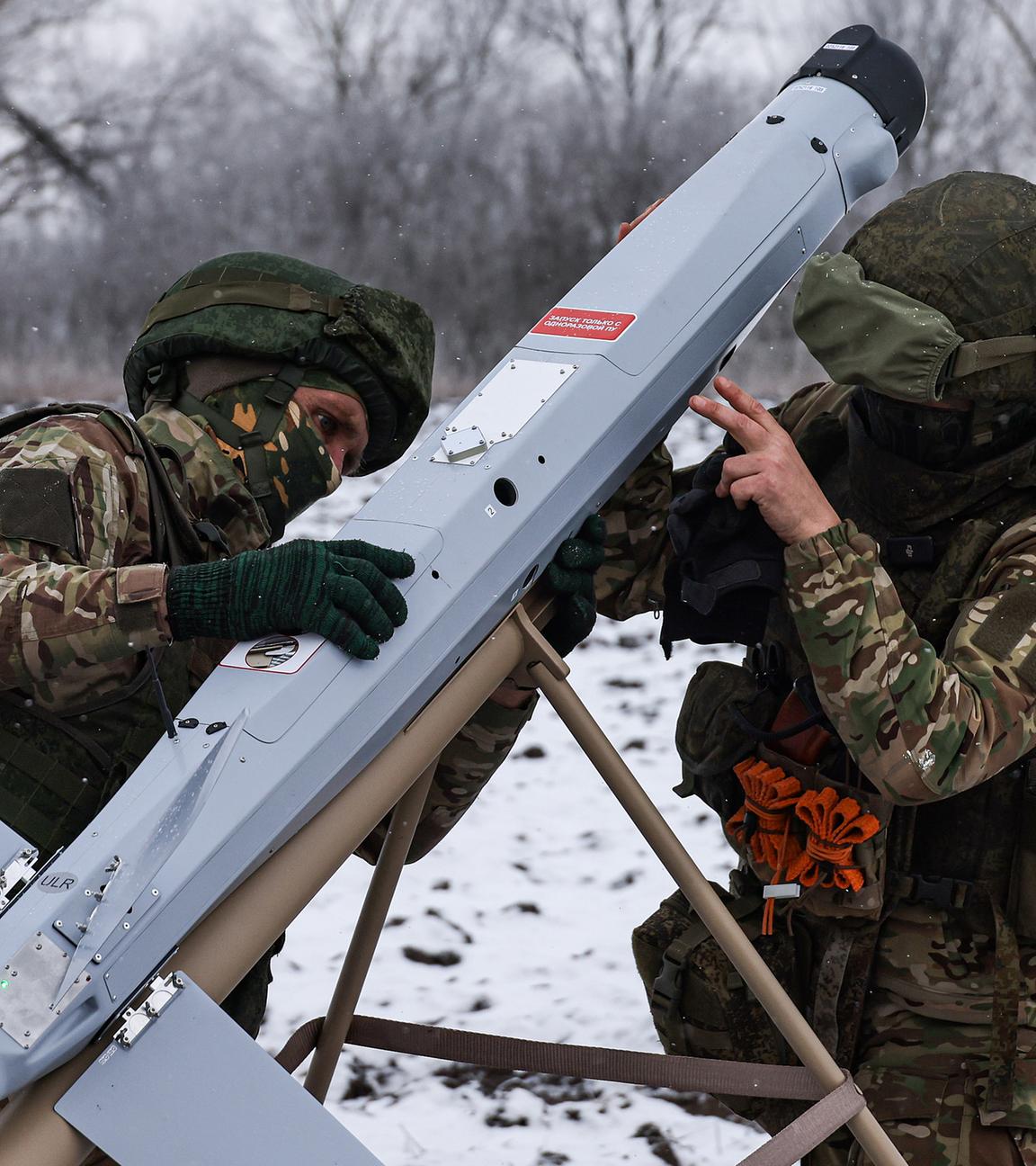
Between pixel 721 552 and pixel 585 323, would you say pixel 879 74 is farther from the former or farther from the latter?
pixel 721 552

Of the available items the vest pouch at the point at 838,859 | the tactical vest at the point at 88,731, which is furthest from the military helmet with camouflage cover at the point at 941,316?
the tactical vest at the point at 88,731

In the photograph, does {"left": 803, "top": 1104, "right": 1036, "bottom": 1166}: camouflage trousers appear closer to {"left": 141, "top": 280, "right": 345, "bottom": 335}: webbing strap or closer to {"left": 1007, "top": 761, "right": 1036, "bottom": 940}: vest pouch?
{"left": 1007, "top": 761, "right": 1036, "bottom": 940}: vest pouch

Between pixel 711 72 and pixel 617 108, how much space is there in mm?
720

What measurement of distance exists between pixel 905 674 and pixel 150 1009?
125 centimetres

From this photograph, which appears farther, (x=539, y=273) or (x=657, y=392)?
(x=539, y=273)

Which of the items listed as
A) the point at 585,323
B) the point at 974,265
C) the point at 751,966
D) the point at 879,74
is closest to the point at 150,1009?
the point at 751,966

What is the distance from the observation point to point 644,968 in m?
3.15

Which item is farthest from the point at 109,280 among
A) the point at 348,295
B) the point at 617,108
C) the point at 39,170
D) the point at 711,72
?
the point at 348,295

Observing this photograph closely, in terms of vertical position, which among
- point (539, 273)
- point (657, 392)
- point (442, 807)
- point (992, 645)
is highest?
point (657, 392)

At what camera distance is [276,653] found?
225cm

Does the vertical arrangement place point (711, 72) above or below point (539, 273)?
above

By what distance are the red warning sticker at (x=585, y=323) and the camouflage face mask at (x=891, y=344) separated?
1.12 ft

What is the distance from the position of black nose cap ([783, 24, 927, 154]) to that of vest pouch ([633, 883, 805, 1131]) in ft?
5.32

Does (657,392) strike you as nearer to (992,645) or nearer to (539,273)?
(992,645)
